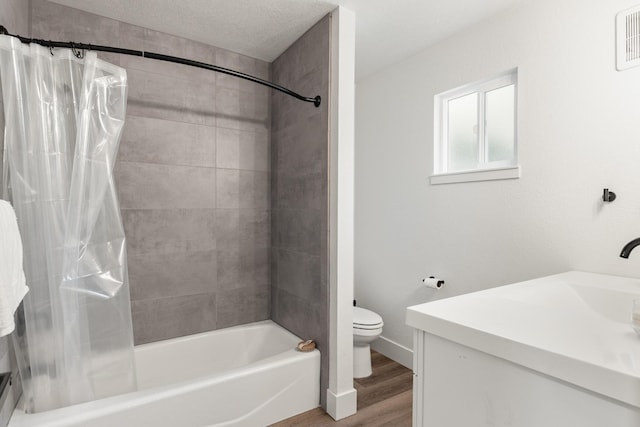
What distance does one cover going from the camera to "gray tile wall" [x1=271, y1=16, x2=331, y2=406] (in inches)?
78.5

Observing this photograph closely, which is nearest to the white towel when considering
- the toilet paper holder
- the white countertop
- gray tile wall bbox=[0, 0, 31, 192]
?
gray tile wall bbox=[0, 0, 31, 192]

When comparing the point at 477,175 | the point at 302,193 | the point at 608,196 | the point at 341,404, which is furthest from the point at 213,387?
the point at 608,196

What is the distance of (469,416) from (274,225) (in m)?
1.94

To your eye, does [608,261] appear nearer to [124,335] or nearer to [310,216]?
[310,216]

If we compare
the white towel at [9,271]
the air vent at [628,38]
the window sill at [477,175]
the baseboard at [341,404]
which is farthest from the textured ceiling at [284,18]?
the baseboard at [341,404]

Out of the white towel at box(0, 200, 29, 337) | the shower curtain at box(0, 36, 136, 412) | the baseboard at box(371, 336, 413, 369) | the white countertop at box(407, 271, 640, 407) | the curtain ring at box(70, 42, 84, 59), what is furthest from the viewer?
the baseboard at box(371, 336, 413, 369)

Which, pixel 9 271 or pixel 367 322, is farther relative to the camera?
pixel 367 322

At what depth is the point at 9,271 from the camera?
36.3 inches

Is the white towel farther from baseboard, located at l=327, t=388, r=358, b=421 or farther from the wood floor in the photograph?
baseboard, located at l=327, t=388, r=358, b=421

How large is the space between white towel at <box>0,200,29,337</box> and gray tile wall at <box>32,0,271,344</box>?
3.63 feet

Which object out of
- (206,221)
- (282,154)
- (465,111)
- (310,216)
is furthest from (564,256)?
(206,221)

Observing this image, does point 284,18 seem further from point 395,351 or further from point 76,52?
point 395,351

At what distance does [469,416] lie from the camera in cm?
80

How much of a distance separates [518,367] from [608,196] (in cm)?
128
